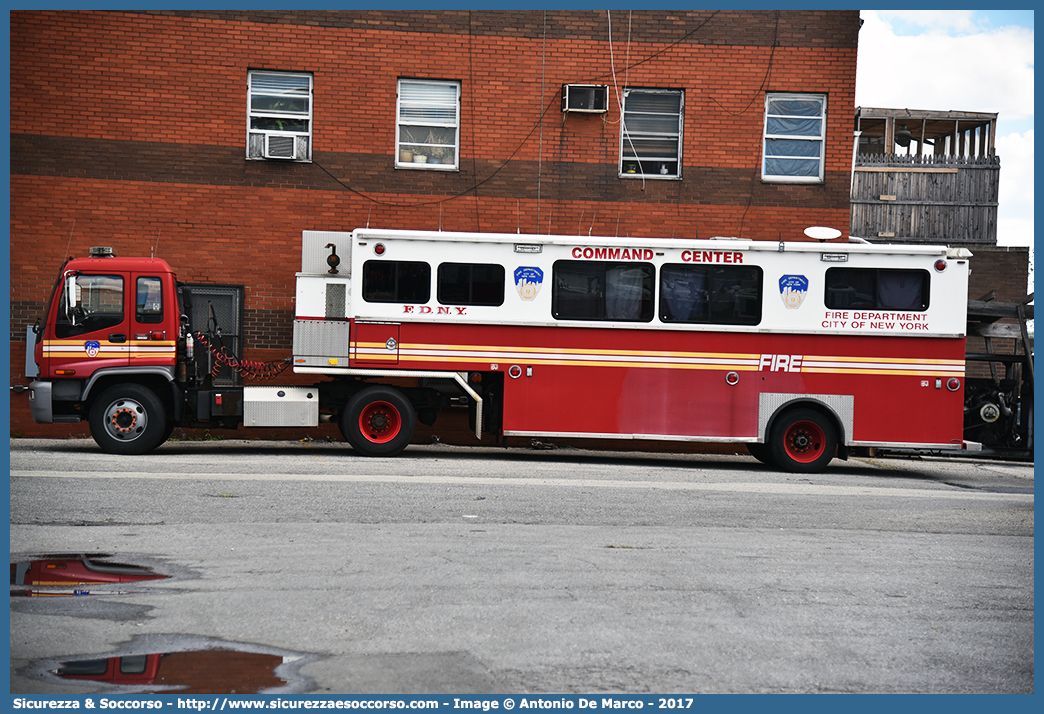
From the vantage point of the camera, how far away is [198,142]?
17.5 metres

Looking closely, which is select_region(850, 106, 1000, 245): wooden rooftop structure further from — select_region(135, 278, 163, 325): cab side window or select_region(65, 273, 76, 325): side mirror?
select_region(65, 273, 76, 325): side mirror

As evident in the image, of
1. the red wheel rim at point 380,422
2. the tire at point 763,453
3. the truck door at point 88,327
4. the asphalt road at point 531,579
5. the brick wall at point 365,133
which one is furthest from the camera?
the brick wall at point 365,133

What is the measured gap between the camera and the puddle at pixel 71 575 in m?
6.50

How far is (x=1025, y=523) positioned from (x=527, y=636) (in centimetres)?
713

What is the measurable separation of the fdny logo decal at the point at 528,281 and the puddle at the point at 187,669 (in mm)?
9817

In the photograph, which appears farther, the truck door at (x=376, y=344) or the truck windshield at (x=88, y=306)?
the truck door at (x=376, y=344)

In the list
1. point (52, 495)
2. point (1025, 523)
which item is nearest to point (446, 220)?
point (52, 495)

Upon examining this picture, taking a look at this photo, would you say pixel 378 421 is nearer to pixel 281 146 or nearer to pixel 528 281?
pixel 528 281

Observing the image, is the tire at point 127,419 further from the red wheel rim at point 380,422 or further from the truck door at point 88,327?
the red wheel rim at point 380,422

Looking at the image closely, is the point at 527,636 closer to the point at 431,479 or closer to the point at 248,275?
the point at 431,479

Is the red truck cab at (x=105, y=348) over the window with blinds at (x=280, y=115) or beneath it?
beneath

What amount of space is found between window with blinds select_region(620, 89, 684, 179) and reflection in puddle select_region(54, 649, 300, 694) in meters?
14.5

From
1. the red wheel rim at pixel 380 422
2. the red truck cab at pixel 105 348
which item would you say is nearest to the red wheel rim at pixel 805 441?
the red wheel rim at pixel 380 422

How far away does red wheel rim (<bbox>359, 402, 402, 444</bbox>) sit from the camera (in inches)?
589
